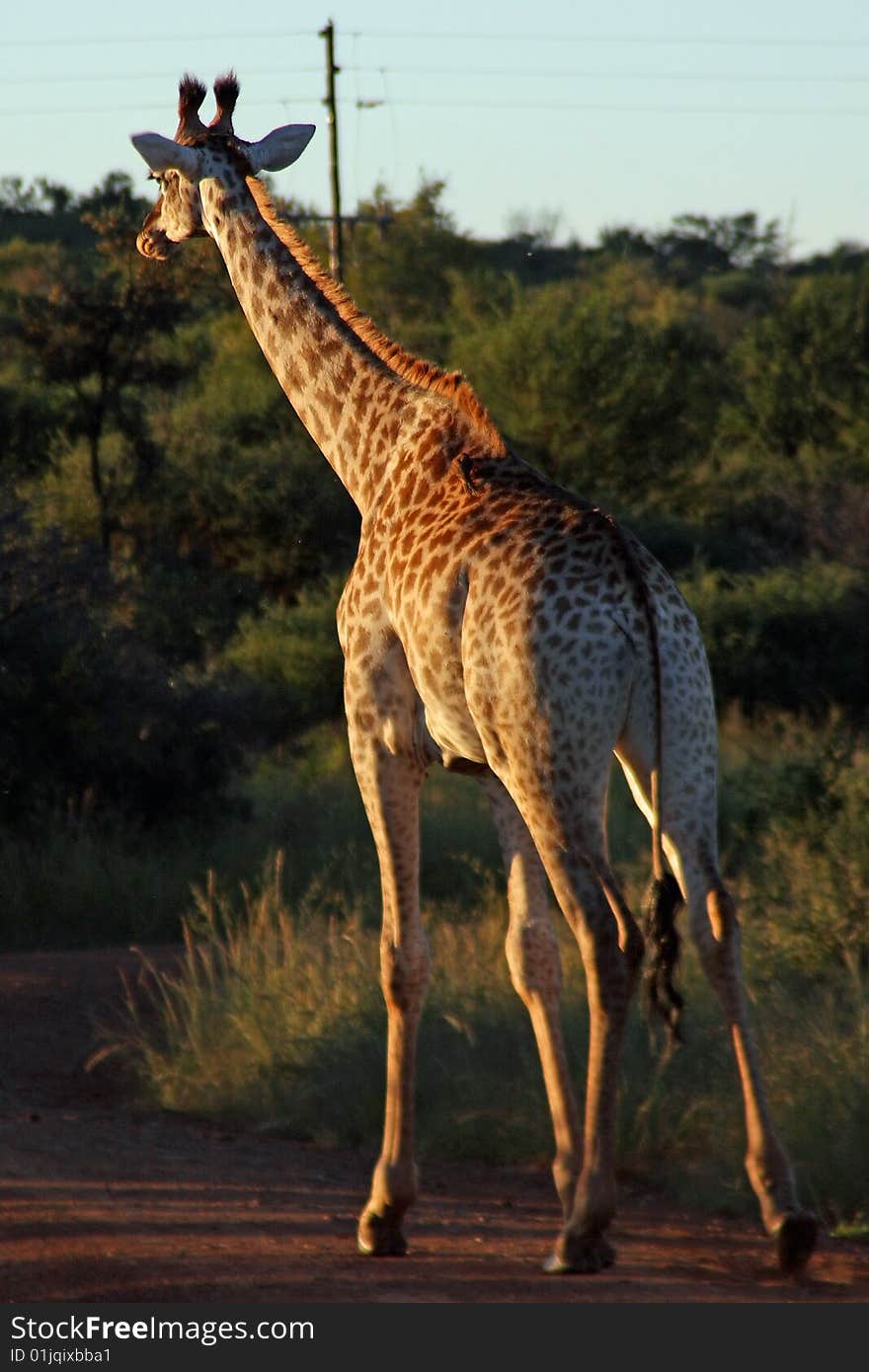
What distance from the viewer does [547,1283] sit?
460cm

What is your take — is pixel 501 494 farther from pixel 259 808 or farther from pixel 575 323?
pixel 575 323

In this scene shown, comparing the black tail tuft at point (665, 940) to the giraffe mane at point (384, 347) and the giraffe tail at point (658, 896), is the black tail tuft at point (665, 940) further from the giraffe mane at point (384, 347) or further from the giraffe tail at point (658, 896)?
the giraffe mane at point (384, 347)

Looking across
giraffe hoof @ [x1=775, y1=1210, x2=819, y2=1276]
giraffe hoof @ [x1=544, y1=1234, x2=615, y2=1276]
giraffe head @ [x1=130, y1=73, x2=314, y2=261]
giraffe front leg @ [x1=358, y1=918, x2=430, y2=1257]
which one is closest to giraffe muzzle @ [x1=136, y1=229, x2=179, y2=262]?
giraffe head @ [x1=130, y1=73, x2=314, y2=261]

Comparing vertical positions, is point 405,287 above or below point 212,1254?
above

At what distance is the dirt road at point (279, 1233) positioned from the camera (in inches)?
177

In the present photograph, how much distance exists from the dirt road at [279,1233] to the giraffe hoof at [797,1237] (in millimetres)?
92

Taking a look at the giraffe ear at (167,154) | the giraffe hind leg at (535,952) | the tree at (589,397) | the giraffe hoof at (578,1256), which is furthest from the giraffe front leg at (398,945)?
the tree at (589,397)

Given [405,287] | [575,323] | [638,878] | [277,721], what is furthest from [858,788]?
[405,287]

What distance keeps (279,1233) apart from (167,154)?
3606mm

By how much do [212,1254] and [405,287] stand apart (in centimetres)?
3249

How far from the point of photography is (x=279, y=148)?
6.53 meters

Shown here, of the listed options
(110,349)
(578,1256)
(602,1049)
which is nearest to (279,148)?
(602,1049)

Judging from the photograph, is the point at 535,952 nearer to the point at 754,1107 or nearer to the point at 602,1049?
the point at 602,1049

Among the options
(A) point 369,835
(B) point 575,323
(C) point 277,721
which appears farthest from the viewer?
(B) point 575,323
